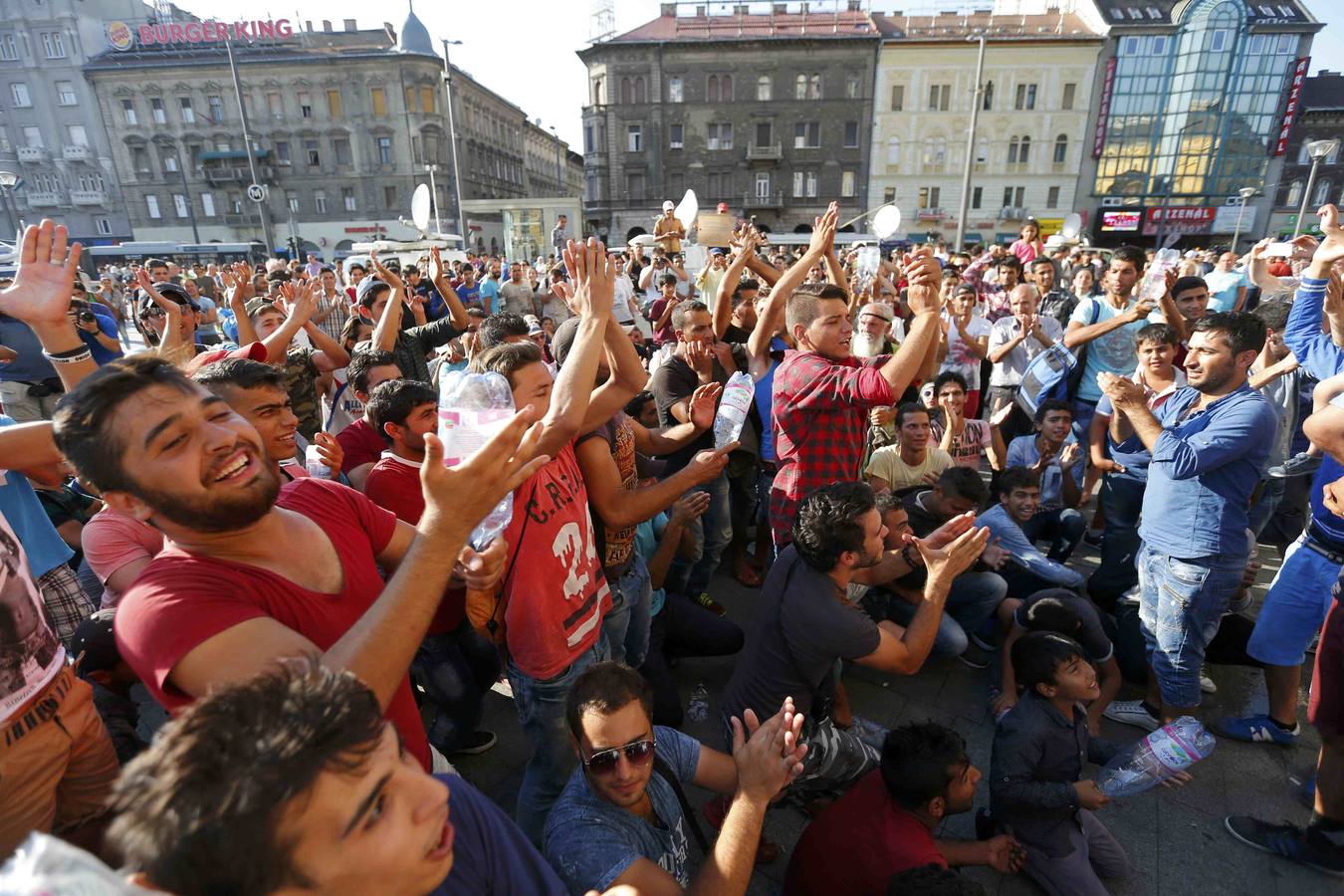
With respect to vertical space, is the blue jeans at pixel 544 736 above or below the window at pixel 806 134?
below

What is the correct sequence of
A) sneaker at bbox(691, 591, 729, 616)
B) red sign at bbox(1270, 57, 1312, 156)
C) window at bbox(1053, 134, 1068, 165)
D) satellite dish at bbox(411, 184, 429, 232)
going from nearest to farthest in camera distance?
1. sneaker at bbox(691, 591, 729, 616)
2. satellite dish at bbox(411, 184, 429, 232)
3. red sign at bbox(1270, 57, 1312, 156)
4. window at bbox(1053, 134, 1068, 165)

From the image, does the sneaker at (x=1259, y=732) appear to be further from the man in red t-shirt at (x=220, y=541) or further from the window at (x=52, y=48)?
the window at (x=52, y=48)

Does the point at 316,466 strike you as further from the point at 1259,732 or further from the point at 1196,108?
the point at 1196,108

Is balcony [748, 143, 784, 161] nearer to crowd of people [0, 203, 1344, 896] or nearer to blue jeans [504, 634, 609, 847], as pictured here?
crowd of people [0, 203, 1344, 896]

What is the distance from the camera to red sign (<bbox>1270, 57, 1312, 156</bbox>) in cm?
3497

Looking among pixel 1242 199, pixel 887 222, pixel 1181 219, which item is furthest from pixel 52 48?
pixel 1181 219

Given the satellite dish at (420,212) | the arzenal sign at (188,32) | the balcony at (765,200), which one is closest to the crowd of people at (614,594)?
the satellite dish at (420,212)

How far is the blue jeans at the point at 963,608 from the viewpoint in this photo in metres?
3.55

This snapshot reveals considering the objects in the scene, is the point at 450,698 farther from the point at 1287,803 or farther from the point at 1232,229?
the point at 1232,229

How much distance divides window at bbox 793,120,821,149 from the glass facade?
15824 mm

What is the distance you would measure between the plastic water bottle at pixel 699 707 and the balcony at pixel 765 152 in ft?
126

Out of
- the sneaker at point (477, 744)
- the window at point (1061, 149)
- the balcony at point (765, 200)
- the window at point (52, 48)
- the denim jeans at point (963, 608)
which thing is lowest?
the sneaker at point (477, 744)

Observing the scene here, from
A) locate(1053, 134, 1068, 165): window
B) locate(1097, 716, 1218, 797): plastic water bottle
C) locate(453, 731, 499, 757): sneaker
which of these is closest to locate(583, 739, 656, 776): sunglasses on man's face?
locate(453, 731, 499, 757): sneaker

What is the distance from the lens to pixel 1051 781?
96.5 inches
